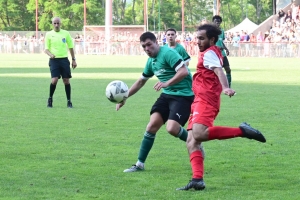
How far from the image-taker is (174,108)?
8.16 meters

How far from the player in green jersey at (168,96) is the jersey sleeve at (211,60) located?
37.1 inches

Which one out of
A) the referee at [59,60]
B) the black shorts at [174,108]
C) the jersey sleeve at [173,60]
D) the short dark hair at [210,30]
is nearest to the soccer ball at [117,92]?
the black shorts at [174,108]

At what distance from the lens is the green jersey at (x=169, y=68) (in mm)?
8180

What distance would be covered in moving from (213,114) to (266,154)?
2.47 m

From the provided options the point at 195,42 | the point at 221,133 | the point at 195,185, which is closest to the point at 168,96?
the point at 221,133

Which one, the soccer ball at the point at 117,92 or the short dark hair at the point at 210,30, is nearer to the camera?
the short dark hair at the point at 210,30

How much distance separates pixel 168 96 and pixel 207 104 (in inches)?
50.4

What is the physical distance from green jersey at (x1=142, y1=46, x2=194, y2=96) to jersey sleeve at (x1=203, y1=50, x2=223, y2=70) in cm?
105

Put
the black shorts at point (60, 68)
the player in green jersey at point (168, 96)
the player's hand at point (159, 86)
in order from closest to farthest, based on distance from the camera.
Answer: the player's hand at point (159, 86), the player in green jersey at point (168, 96), the black shorts at point (60, 68)

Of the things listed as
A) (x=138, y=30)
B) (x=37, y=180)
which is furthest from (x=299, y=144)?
(x=138, y=30)

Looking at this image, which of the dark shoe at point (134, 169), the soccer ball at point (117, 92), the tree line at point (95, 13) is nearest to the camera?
the dark shoe at point (134, 169)

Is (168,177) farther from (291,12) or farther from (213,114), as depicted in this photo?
(291,12)

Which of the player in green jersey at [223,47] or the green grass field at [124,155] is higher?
the player in green jersey at [223,47]

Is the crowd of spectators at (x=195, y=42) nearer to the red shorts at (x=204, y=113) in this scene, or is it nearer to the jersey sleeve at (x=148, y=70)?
the jersey sleeve at (x=148, y=70)
